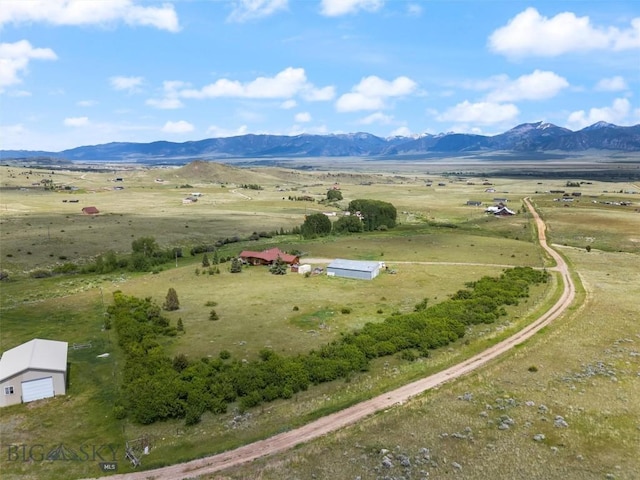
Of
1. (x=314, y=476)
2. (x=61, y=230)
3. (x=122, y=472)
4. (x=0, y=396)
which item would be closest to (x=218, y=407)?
(x=122, y=472)

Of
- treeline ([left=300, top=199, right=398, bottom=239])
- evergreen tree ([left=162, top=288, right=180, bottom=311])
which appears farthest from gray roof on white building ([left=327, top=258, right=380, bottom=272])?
treeline ([left=300, top=199, right=398, bottom=239])

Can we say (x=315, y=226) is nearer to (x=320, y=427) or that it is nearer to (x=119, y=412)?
(x=119, y=412)

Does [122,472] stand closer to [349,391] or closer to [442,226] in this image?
[349,391]

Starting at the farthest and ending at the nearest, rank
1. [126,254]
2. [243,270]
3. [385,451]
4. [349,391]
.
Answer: [126,254]
[243,270]
[349,391]
[385,451]

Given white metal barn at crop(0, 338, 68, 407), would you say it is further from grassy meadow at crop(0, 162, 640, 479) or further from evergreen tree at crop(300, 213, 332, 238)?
evergreen tree at crop(300, 213, 332, 238)

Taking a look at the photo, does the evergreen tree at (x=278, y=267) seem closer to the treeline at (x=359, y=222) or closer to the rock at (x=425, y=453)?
the treeline at (x=359, y=222)

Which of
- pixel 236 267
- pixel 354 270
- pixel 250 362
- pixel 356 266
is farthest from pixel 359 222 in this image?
pixel 250 362

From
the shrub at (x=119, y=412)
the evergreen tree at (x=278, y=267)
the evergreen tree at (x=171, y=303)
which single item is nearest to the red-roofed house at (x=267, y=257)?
the evergreen tree at (x=278, y=267)
